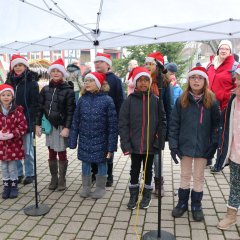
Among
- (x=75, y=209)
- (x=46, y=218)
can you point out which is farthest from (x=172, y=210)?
(x=46, y=218)

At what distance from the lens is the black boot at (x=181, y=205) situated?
12.7 ft

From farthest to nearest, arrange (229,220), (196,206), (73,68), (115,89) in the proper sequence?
(73,68) → (115,89) → (196,206) → (229,220)

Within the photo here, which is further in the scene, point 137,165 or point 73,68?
point 73,68

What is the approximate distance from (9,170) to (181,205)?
2.37 m

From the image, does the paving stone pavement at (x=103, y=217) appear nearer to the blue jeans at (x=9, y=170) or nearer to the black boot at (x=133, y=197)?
the black boot at (x=133, y=197)

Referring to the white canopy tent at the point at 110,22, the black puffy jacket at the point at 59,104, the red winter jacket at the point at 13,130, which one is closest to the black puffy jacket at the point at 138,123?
the black puffy jacket at the point at 59,104

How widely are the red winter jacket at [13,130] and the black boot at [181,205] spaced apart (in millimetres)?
2193

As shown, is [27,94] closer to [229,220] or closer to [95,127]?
[95,127]

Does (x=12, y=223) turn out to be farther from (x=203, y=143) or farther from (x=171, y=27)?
(x=171, y=27)

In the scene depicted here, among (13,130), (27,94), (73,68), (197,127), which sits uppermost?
(73,68)

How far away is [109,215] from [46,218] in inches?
29.6

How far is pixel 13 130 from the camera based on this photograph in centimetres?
438

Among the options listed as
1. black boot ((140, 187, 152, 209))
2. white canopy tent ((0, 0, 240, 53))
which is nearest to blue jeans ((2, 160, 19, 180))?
black boot ((140, 187, 152, 209))

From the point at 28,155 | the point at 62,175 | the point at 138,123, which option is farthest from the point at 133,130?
the point at 28,155
